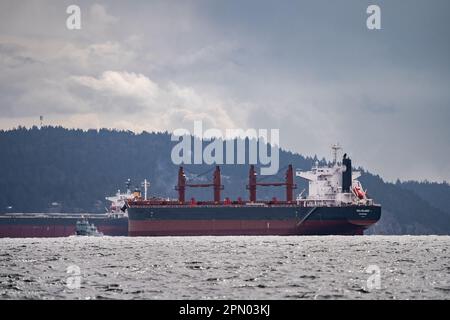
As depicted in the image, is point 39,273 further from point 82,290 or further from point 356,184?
point 356,184

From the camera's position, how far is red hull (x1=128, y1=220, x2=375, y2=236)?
119000 millimetres

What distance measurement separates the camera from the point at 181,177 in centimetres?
13175

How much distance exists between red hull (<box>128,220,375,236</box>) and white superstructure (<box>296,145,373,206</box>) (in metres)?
4.69

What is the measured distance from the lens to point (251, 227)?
393ft

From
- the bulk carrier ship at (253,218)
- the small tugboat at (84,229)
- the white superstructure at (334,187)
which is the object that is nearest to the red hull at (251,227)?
the bulk carrier ship at (253,218)

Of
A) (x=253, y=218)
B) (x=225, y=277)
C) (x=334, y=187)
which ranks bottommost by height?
(x=225, y=277)

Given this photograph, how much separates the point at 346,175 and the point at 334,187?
2.35 m

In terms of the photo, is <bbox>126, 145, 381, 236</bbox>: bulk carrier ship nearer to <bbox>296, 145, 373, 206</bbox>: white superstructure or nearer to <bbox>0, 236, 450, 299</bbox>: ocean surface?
<bbox>296, 145, 373, 206</bbox>: white superstructure

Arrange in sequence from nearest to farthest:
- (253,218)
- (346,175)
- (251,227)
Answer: (253,218) < (251,227) < (346,175)

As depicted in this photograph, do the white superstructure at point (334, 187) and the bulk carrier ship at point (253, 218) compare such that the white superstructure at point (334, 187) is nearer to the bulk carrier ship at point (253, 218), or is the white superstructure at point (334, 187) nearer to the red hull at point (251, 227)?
the bulk carrier ship at point (253, 218)

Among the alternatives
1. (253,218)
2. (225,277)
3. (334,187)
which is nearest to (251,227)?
(253,218)

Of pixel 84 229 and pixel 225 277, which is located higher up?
pixel 225 277

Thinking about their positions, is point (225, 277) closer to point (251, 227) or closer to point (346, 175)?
point (251, 227)

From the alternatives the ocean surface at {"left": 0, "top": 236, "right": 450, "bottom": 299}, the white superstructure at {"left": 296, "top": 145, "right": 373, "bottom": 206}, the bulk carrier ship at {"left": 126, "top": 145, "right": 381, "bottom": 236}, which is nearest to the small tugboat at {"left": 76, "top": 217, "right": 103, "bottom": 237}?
the bulk carrier ship at {"left": 126, "top": 145, "right": 381, "bottom": 236}
